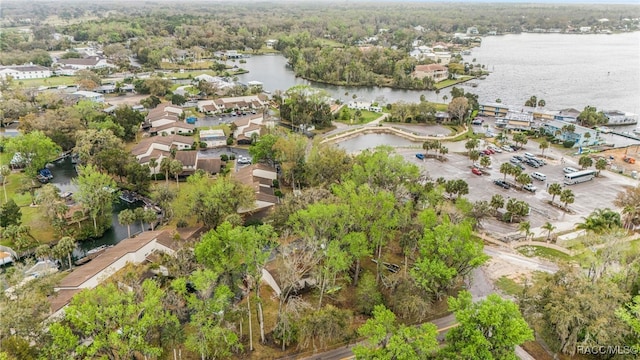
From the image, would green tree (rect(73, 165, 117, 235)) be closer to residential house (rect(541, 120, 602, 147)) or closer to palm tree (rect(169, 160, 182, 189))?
palm tree (rect(169, 160, 182, 189))

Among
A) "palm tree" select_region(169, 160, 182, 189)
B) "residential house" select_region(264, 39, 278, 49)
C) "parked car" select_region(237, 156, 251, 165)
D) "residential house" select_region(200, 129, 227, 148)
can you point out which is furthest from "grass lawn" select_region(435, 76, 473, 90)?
"residential house" select_region(264, 39, 278, 49)

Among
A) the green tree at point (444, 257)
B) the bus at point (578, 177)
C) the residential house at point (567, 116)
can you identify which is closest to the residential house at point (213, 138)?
the green tree at point (444, 257)

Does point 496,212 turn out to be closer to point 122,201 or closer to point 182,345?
point 182,345

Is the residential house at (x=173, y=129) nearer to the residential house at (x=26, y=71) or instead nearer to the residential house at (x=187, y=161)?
the residential house at (x=187, y=161)

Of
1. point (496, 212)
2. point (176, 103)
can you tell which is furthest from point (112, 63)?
point (496, 212)

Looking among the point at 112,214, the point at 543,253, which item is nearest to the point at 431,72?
the point at 543,253

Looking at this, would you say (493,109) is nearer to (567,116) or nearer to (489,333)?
(567,116)
